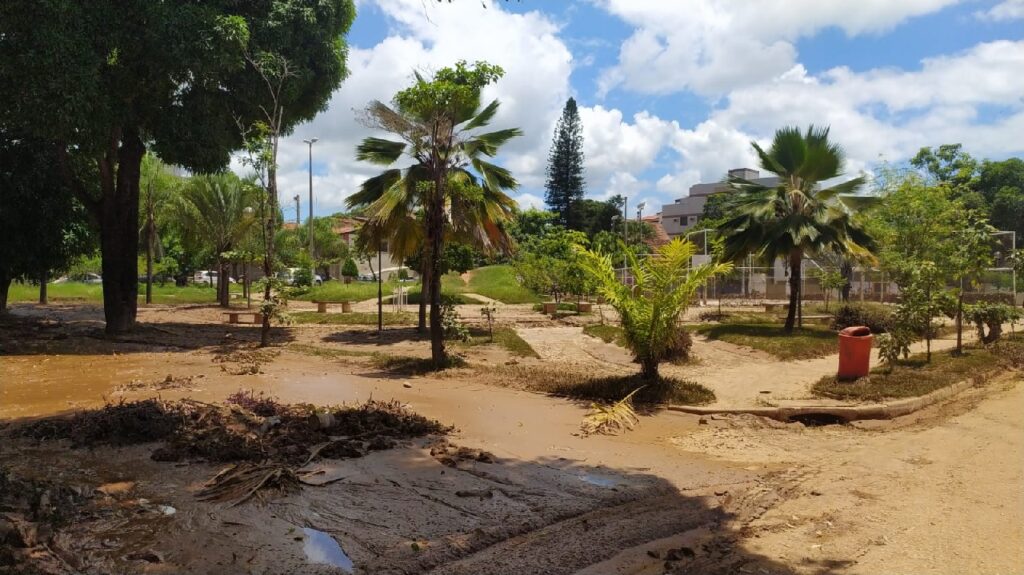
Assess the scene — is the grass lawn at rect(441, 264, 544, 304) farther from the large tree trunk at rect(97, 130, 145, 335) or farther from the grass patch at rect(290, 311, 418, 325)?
the large tree trunk at rect(97, 130, 145, 335)

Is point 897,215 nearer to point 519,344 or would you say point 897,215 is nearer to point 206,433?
point 519,344

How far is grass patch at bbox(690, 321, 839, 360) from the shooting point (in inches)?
606

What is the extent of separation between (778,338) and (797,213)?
13.0 feet

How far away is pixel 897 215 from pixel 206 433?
18413mm

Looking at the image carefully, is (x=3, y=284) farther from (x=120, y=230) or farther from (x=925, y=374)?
(x=925, y=374)

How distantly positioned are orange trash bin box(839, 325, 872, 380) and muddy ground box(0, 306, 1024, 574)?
143 centimetres

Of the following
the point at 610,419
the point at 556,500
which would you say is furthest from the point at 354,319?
the point at 556,500

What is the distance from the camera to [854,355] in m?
11.1

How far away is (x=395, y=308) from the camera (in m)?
28.3

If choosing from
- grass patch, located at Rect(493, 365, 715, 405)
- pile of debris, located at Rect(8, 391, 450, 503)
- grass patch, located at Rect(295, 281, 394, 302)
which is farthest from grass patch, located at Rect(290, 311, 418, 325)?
pile of debris, located at Rect(8, 391, 450, 503)

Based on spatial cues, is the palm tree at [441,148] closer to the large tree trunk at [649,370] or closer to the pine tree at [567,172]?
the large tree trunk at [649,370]

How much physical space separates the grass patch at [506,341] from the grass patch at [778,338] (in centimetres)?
487

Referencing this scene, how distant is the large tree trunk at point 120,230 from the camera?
17281 millimetres

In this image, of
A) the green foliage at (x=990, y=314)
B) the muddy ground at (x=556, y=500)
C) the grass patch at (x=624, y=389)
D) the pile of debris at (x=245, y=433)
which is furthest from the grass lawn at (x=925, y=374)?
the pile of debris at (x=245, y=433)
